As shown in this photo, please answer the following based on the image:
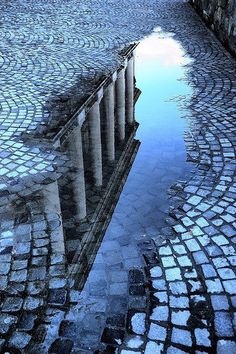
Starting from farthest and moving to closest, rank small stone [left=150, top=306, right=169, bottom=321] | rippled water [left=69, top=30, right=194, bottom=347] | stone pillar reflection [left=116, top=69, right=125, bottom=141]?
1. stone pillar reflection [left=116, top=69, right=125, bottom=141]
2. rippled water [left=69, top=30, right=194, bottom=347]
3. small stone [left=150, top=306, right=169, bottom=321]

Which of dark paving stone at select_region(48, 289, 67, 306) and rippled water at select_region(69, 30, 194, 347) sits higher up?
rippled water at select_region(69, 30, 194, 347)

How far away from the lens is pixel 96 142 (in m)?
5.38

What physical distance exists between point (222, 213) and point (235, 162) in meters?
1.15

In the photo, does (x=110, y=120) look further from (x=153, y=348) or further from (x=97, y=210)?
(x=153, y=348)

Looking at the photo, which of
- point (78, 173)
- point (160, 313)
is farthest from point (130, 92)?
point (160, 313)

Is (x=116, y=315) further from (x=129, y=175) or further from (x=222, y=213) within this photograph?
(x=129, y=175)

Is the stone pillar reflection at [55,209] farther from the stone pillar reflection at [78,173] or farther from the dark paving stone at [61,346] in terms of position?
the dark paving stone at [61,346]

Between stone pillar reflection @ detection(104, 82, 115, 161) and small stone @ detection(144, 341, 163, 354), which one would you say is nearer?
small stone @ detection(144, 341, 163, 354)

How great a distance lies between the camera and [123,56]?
8.96 m

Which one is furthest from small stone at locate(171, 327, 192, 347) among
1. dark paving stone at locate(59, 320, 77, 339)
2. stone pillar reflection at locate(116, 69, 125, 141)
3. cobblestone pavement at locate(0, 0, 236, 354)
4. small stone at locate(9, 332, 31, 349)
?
stone pillar reflection at locate(116, 69, 125, 141)

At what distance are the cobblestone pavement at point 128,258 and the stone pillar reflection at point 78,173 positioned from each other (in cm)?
22

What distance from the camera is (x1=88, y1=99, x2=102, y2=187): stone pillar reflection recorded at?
187 inches

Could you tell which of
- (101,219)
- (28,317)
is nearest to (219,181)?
(101,219)

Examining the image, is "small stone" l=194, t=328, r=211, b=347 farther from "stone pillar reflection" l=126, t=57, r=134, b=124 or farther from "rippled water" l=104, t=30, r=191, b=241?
"stone pillar reflection" l=126, t=57, r=134, b=124
